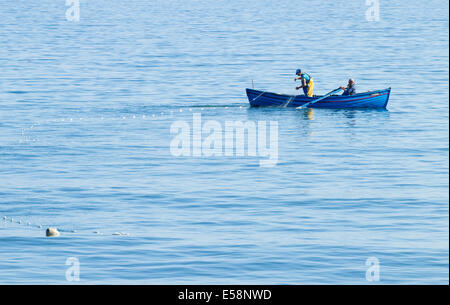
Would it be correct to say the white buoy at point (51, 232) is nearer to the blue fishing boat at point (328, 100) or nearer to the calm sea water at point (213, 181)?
the calm sea water at point (213, 181)

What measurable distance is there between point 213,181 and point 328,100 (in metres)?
22.3

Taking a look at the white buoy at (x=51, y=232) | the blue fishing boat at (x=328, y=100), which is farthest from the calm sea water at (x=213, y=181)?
the blue fishing boat at (x=328, y=100)

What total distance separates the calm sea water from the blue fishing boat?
1.77 ft

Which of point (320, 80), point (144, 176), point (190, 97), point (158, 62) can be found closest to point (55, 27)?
point (158, 62)

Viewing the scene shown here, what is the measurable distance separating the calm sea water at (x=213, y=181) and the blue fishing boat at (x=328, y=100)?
0.54 m

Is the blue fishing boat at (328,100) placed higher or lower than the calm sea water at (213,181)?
higher

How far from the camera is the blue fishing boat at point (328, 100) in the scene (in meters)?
53.5

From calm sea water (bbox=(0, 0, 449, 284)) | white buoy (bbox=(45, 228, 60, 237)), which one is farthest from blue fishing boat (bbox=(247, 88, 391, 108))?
white buoy (bbox=(45, 228, 60, 237))

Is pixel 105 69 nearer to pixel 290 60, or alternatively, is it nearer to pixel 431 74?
pixel 290 60

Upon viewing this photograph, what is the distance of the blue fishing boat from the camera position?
5353 centimetres

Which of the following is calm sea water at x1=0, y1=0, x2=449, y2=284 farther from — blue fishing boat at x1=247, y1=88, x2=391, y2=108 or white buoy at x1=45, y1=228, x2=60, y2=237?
blue fishing boat at x1=247, y1=88, x2=391, y2=108

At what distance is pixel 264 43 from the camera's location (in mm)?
113812

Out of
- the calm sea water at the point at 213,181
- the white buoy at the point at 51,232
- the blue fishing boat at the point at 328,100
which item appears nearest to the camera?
the calm sea water at the point at 213,181

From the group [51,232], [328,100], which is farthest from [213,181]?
[328,100]
